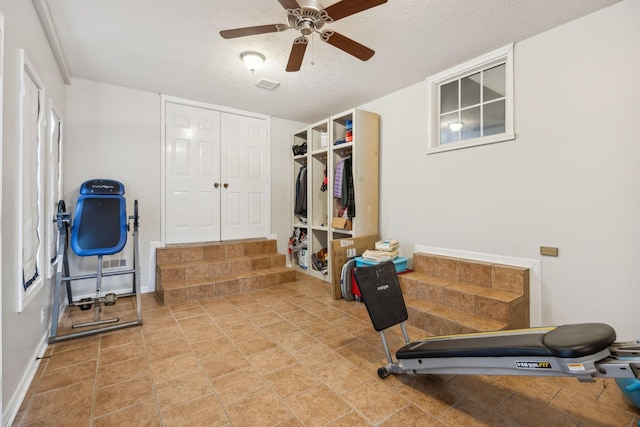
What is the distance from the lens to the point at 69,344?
8.28ft

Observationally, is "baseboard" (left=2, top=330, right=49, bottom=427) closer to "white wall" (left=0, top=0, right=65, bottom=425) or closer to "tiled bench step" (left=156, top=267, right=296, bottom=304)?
"white wall" (left=0, top=0, right=65, bottom=425)

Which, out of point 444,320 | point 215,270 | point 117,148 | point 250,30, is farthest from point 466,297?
point 117,148

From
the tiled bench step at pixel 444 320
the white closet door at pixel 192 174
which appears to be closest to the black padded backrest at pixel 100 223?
the white closet door at pixel 192 174

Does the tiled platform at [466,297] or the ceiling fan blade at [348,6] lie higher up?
the ceiling fan blade at [348,6]

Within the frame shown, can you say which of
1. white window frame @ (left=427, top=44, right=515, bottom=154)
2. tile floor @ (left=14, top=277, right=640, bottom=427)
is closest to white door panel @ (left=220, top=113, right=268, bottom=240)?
tile floor @ (left=14, top=277, right=640, bottom=427)

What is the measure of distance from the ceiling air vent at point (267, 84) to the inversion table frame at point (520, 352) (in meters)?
2.72

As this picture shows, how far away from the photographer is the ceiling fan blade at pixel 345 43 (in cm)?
207

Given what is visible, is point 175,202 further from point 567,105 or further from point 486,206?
point 567,105

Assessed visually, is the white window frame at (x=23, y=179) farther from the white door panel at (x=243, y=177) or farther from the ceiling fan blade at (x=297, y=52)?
the white door panel at (x=243, y=177)

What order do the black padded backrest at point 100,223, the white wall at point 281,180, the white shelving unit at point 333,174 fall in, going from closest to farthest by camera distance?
the black padded backrest at point 100,223 < the white shelving unit at point 333,174 < the white wall at point 281,180

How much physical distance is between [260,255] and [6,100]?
3.41 m

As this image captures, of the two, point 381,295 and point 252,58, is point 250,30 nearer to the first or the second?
point 252,58

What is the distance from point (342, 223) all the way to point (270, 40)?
2411 mm

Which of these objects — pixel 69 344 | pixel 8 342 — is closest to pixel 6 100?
pixel 8 342
